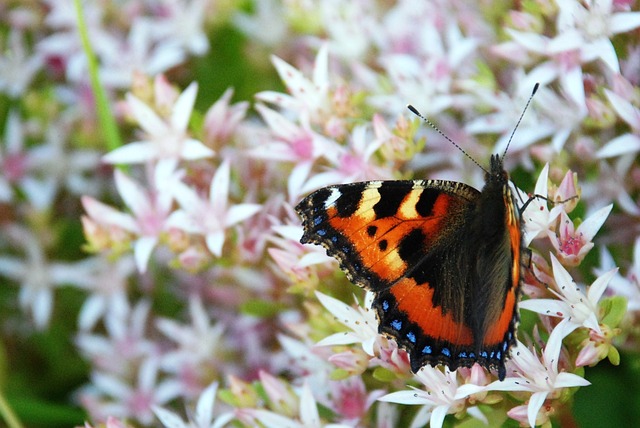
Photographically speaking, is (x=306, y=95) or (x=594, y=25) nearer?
(x=594, y=25)

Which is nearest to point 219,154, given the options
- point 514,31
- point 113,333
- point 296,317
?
point 296,317

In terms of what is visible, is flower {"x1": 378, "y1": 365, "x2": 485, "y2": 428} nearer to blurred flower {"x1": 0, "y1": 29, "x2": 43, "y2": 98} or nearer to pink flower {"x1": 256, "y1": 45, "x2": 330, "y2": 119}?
pink flower {"x1": 256, "y1": 45, "x2": 330, "y2": 119}

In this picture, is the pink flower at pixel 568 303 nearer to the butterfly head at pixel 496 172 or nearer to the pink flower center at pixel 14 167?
the butterfly head at pixel 496 172

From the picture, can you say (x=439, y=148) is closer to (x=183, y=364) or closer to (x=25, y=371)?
(x=183, y=364)

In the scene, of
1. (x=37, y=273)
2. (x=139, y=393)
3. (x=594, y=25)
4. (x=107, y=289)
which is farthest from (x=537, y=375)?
(x=37, y=273)

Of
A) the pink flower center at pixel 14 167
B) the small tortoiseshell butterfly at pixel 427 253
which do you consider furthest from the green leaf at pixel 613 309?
the pink flower center at pixel 14 167

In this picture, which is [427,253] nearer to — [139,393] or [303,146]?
[303,146]
